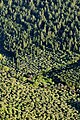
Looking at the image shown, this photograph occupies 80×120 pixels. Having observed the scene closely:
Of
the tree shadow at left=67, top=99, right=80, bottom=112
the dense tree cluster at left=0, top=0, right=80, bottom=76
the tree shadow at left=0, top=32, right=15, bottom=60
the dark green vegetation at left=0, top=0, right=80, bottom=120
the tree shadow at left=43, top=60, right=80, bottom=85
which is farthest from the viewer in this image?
the tree shadow at left=0, top=32, right=15, bottom=60

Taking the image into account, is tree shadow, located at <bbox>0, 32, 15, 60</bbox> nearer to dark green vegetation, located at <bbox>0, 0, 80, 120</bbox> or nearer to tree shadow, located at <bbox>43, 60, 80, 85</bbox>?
dark green vegetation, located at <bbox>0, 0, 80, 120</bbox>

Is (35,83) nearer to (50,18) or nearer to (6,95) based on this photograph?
(6,95)

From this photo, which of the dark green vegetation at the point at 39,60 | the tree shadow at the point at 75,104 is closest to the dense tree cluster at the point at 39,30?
the dark green vegetation at the point at 39,60

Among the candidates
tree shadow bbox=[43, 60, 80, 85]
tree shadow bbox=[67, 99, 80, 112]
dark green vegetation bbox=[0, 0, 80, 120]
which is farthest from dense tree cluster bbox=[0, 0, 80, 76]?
tree shadow bbox=[67, 99, 80, 112]

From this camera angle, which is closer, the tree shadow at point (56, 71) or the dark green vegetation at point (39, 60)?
the dark green vegetation at point (39, 60)

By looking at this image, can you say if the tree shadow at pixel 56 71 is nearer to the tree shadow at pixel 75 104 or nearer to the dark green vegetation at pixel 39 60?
the dark green vegetation at pixel 39 60

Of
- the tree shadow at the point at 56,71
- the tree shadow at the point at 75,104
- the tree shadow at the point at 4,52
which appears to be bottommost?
the tree shadow at the point at 75,104

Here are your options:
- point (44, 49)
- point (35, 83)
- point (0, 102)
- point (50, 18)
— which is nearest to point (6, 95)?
point (0, 102)

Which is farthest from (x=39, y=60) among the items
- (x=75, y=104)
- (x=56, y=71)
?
(x=75, y=104)

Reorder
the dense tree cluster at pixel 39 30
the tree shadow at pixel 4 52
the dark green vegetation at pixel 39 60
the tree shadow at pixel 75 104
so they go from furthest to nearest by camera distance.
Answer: the tree shadow at pixel 4 52 < the dense tree cluster at pixel 39 30 < the tree shadow at pixel 75 104 < the dark green vegetation at pixel 39 60
